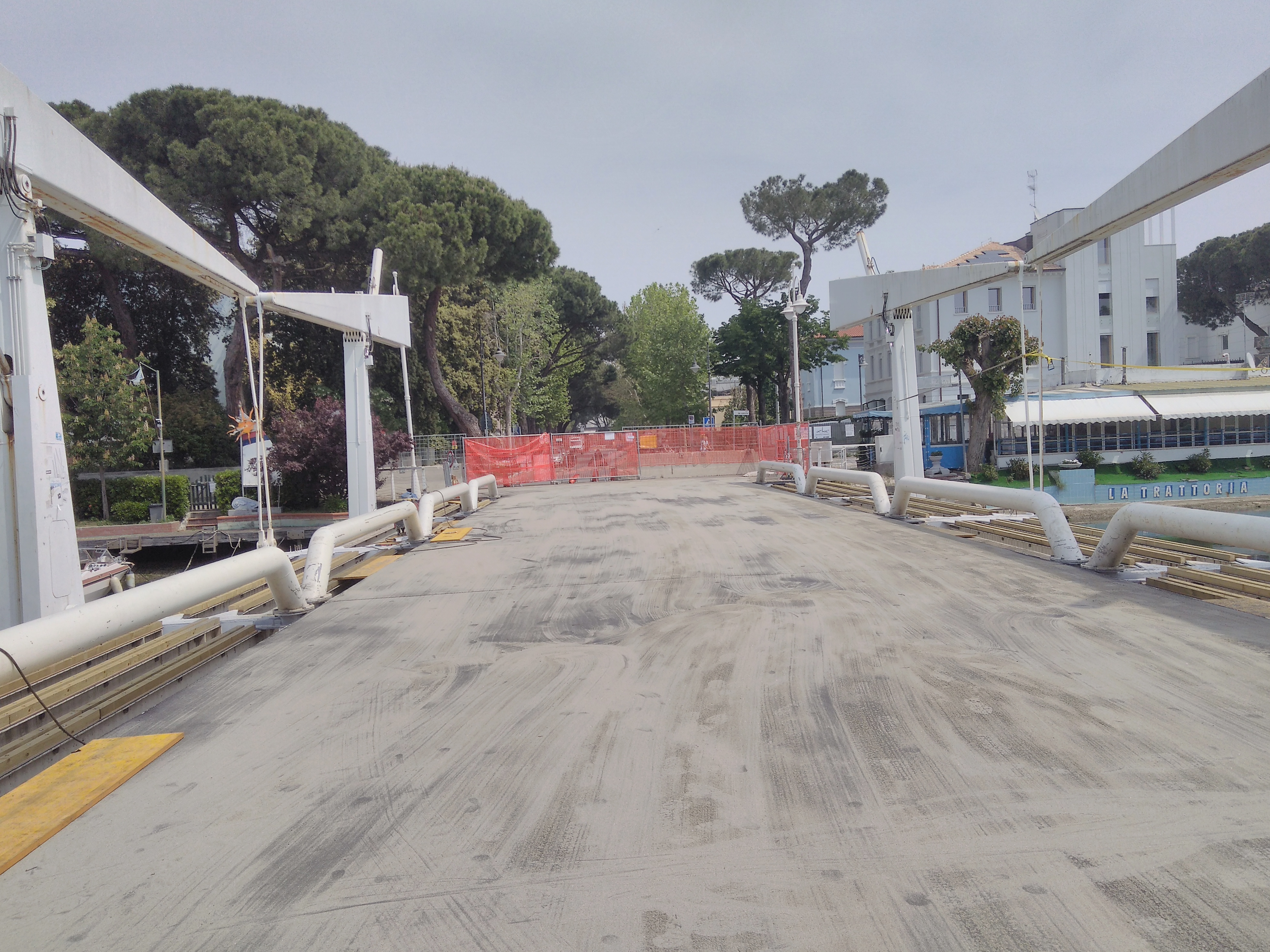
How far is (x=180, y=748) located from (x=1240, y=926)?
12.7 feet

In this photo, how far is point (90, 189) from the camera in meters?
6.83

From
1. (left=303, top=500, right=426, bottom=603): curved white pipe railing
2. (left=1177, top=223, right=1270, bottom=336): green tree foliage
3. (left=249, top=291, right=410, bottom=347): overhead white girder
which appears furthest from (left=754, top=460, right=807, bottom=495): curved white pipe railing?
(left=1177, top=223, right=1270, bottom=336): green tree foliage

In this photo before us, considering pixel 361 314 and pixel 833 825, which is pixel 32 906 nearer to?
pixel 833 825

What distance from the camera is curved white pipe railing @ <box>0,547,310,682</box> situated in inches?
142

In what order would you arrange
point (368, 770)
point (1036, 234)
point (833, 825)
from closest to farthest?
point (833, 825) < point (368, 770) < point (1036, 234)

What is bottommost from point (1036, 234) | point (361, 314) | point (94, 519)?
point (94, 519)

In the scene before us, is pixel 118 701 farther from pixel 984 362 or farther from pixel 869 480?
pixel 984 362

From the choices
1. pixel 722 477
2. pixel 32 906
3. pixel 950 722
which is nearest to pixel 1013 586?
pixel 950 722

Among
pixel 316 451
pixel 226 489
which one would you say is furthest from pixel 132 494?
pixel 316 451

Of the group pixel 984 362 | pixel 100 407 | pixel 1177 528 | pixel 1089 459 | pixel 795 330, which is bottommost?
pixel 1089 459

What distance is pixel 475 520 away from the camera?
1377cm

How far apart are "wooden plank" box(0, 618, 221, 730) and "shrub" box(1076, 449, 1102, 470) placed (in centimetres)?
3033

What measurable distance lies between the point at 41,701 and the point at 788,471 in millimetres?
15593

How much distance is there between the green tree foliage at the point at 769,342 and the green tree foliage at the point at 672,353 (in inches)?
164
